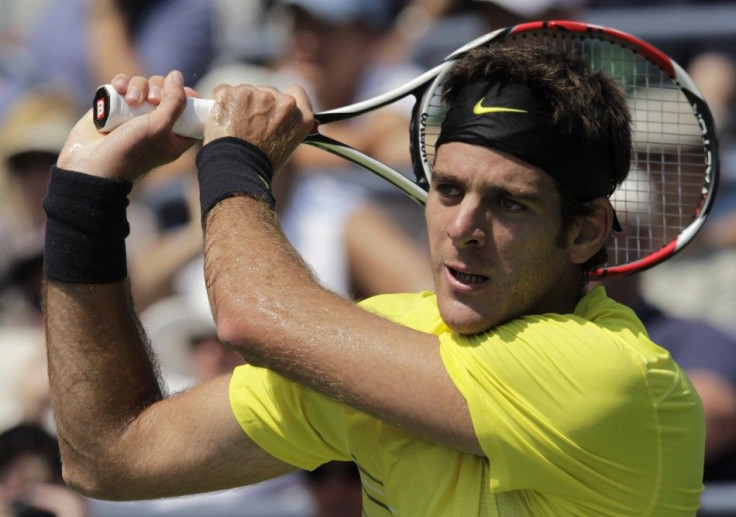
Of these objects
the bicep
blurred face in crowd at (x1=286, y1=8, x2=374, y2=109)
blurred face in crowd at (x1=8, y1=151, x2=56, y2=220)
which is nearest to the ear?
the bicep

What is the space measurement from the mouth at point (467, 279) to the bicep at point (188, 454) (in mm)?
580

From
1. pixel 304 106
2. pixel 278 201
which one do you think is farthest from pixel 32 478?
pixel 304 106

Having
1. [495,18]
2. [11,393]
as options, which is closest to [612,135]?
[495,18]

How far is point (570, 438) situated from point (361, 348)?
426mm

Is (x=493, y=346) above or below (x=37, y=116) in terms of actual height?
above

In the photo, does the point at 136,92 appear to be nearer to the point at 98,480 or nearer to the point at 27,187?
the point at 98,480

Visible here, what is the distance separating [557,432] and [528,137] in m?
0.57

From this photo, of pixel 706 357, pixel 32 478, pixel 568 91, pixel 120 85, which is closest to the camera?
pixel 568 91

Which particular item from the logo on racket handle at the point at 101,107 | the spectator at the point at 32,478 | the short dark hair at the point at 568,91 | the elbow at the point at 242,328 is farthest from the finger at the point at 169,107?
the spectator at the point at 32,478

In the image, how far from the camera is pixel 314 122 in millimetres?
2676

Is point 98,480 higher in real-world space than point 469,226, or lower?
lower

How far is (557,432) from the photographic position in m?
Answer: 2.20

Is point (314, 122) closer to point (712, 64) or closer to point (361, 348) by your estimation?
point (361, 348)

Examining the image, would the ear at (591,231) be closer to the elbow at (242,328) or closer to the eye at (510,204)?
the eye at (510,204)
